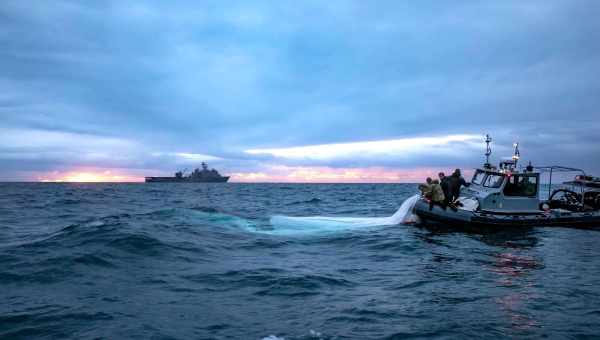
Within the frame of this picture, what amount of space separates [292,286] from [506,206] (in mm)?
15102

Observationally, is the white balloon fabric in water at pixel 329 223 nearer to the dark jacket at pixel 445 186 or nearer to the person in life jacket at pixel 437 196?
the person in life jacket at pixel 437 196

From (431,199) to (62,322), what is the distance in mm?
17361

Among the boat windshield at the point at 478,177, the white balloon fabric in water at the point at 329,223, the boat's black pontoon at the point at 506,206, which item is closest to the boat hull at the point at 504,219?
the boat's black pontoon at the point at 506,206

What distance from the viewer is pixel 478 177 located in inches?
879

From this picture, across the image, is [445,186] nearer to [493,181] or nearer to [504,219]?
[493,181]

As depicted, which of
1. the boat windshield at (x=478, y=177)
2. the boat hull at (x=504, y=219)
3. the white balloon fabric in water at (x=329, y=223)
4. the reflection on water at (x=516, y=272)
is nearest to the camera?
the reflection on water at (x=516, y=272)

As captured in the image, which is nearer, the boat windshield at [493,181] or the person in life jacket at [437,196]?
the person in life jacket at [437,196]

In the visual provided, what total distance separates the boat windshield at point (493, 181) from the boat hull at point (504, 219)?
1480 mm

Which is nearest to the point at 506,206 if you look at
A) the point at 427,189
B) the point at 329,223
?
the point at 427,189

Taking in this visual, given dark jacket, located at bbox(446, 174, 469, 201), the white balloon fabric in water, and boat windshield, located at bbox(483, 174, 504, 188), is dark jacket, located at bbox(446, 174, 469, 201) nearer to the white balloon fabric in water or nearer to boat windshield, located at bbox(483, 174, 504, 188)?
boat windshield, located at bbox(483, 174, 504, 188)

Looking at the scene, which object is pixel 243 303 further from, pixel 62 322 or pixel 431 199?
pixel 431 199

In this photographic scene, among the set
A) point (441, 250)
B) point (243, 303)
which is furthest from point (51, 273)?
point (441, 250)

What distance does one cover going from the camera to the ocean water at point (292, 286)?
6.95 metres

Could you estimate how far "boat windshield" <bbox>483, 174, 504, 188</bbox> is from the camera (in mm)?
20733
